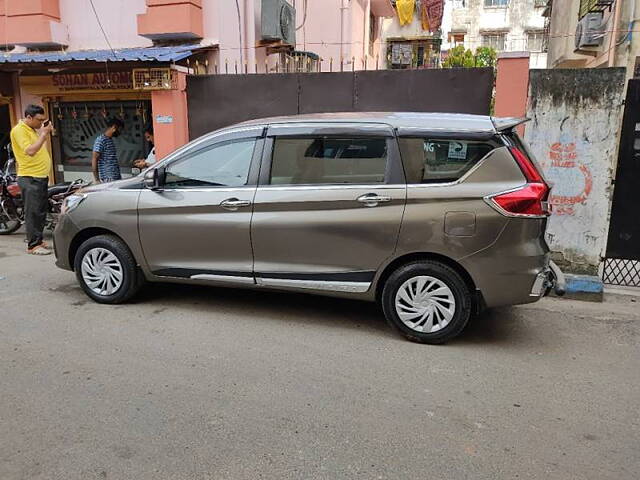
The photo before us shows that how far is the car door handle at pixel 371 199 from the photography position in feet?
13.8

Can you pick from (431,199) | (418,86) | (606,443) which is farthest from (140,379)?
(418,86)

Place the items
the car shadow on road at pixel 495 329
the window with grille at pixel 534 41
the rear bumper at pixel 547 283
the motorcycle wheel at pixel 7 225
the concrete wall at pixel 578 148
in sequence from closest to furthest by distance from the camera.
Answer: the rear bumper at pixel 547 283, the car shadow on road at pixel 495 329, the concrete wall at pixel 578 148, the motorcycle wheel at pixel 7 225, the window with grille at pixel 534 41

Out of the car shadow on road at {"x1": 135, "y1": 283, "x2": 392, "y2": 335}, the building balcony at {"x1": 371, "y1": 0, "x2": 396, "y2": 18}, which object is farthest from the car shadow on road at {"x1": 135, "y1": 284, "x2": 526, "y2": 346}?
the building balcony at {"x1": 371, "y1": 0, "x2": 396, "y2": 18}

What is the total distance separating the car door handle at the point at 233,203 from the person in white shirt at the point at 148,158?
11.7 feet

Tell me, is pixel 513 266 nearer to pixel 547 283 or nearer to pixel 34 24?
pixel 547 283

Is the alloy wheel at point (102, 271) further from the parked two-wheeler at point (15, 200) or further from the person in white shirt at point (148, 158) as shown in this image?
the parked two-wheeler at point (15, 200)

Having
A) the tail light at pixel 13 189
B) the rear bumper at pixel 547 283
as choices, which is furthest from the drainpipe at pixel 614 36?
the tail light at pixel 13 189

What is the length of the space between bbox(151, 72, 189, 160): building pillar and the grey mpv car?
11.7 ft

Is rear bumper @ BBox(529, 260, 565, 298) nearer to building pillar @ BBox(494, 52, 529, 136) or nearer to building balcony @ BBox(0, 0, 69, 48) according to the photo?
building pillar @ BBox(494, 52, 529, 136)

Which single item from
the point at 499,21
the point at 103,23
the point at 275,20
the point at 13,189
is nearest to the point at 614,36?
the point at 275,20

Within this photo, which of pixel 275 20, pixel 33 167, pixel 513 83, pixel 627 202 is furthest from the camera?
pixel 275 20

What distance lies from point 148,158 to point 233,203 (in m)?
4.97

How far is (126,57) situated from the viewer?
8281mm

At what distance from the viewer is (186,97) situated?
8.59m
